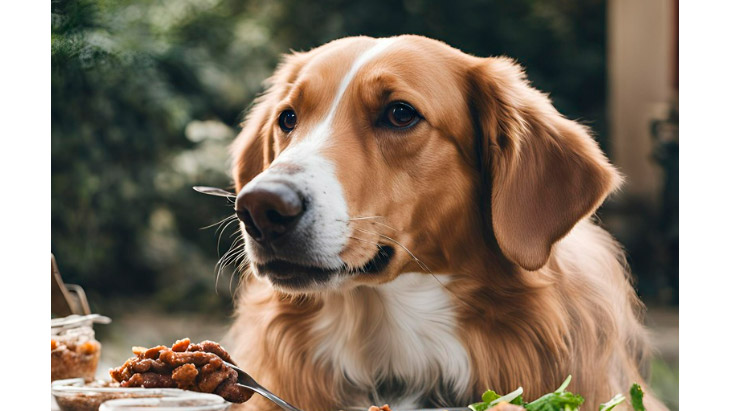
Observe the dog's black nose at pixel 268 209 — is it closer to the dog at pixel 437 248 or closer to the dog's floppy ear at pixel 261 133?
the dog at pixel 437 248

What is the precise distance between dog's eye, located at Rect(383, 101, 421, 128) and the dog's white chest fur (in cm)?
32

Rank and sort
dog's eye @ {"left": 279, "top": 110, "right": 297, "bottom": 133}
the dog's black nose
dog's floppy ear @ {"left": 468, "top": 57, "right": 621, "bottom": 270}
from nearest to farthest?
the dog's black nose, dog's floppy ear @ {"left": 468, "top": 57, "right": 621, "bottom": 270}, dog's eye @ {"left": 279, "top": 110, "right": 297, "bottom": 133}

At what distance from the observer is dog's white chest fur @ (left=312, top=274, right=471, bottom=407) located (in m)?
1.58

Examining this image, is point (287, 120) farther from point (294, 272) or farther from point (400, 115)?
point (294, 272)

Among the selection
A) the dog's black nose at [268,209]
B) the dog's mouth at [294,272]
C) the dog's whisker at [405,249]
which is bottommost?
the dog's mouth at [294,272]

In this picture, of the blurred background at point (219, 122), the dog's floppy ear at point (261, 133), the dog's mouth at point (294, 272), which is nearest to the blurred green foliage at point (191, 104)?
the blurred background at point (219, 122)

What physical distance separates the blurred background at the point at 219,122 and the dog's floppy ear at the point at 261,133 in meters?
0.90

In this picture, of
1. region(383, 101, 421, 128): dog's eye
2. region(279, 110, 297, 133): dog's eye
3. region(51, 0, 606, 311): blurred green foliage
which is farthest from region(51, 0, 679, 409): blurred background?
region(383, 101, 421, 128): dog's eye

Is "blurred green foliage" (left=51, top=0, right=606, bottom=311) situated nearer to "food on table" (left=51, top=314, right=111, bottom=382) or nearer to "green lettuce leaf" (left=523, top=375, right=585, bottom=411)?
"food on table" (left=51, top=314, right=111, bottom=382)

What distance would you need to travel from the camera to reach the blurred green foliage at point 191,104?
2963mm

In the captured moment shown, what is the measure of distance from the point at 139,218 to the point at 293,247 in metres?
2.28

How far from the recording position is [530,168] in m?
1.54
